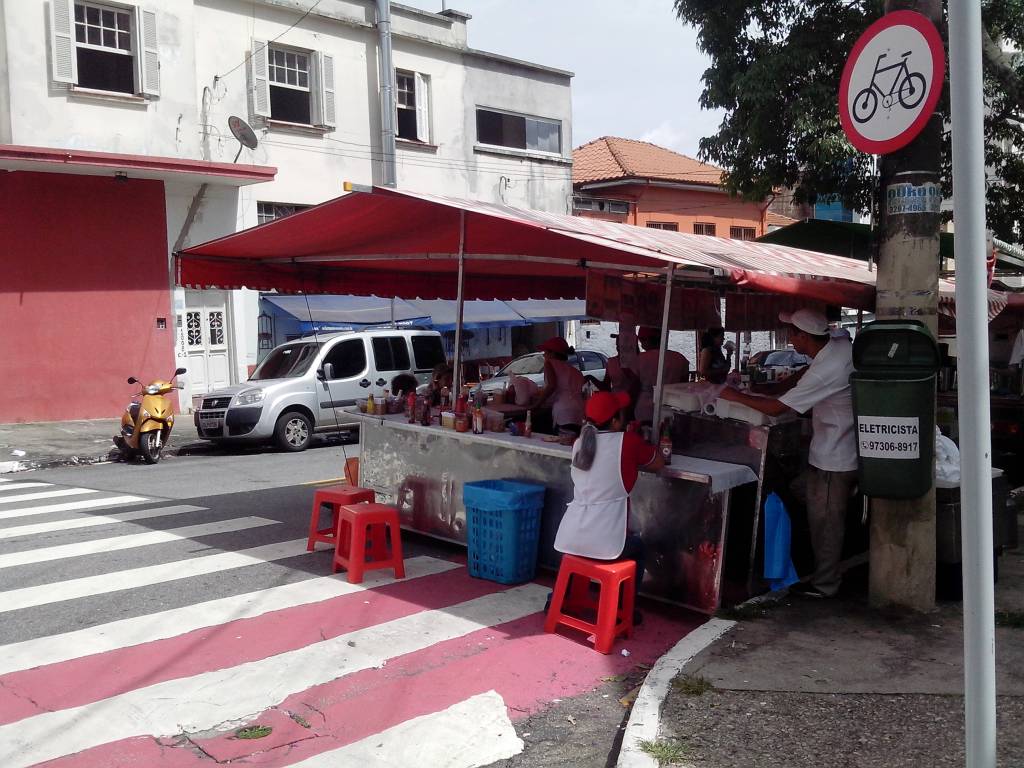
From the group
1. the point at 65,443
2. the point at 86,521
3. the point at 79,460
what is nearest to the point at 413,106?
the point at 65,443

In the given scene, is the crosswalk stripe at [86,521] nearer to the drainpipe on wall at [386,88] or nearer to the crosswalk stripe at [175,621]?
the crosswalk stripe at [175,621]

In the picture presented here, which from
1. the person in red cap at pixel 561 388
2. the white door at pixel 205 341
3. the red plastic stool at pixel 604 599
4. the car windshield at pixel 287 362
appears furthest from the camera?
the white door at pixel 205 341

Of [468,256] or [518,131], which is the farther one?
[518,131]

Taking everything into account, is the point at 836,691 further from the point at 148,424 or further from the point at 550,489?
the point at 148,424

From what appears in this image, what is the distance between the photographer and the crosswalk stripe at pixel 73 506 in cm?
984

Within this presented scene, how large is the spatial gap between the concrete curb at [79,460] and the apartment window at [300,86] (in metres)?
8.22

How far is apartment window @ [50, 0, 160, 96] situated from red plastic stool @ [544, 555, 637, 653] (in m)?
15.7

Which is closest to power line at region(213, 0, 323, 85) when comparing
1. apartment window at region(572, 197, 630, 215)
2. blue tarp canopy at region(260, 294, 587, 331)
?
blue tarp canopy at region(260, 294, 587, 331)

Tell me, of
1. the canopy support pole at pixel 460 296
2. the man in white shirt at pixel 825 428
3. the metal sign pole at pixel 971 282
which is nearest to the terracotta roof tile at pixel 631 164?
the canopy support pole at pixel 460 296

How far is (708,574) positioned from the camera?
624 centimetres

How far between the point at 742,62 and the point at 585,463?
864 centimetres

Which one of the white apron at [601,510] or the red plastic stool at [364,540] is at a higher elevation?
the white apron at [601,510]

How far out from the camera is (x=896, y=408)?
5699 millimetres

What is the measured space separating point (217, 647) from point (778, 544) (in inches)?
148
